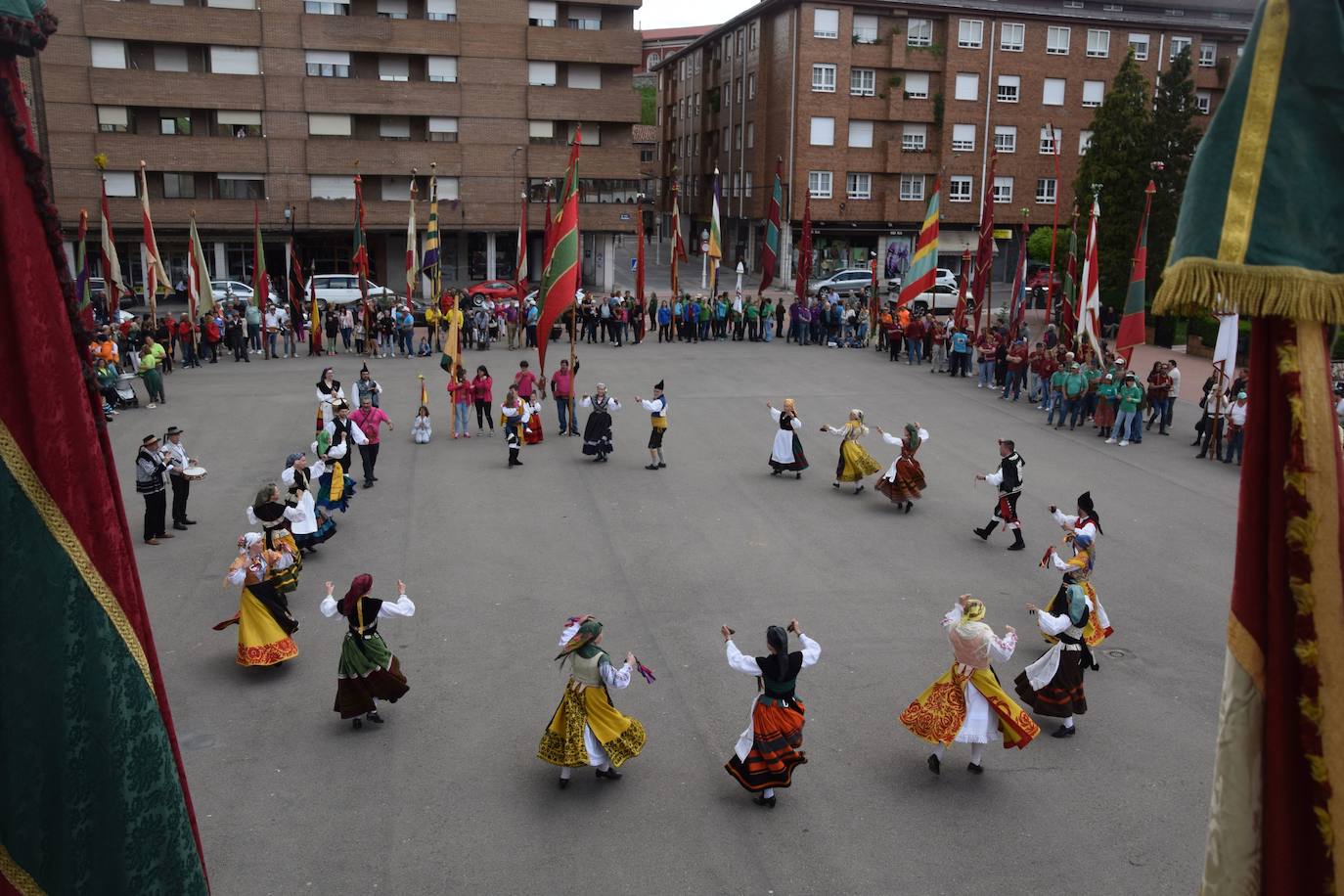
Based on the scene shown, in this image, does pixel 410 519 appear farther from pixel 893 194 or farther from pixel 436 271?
pixel 893 194

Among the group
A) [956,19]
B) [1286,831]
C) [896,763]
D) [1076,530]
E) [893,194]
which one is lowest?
[896,763]

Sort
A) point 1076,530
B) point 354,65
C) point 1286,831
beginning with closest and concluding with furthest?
point 1286,831, point 1076,530, point 354,65

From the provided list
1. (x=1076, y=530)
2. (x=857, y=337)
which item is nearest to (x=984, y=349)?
(x=857, y=337)

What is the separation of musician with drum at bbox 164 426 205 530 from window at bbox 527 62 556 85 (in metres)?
37.2

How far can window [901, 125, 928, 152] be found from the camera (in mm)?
54312

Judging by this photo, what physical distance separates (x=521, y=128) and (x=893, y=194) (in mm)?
18855

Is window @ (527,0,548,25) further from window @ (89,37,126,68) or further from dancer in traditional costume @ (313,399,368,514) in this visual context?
dancer in traditional costume @ (313,399,368,514)

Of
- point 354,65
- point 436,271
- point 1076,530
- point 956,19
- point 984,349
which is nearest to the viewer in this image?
point 1076,530

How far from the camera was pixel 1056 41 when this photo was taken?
177ft

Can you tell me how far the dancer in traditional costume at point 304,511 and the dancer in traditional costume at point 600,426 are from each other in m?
5.61

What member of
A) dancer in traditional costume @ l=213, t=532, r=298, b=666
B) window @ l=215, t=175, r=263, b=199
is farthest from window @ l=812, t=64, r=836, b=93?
dancer in traditional costume @ l=213, t=532, r=298, b=666

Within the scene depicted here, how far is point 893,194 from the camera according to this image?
180 feet

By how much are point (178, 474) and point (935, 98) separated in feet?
153

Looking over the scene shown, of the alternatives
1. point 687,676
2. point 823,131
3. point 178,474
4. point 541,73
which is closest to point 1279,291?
point 687,676
